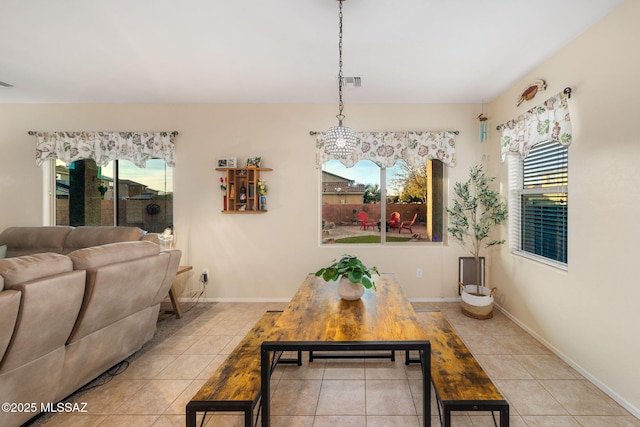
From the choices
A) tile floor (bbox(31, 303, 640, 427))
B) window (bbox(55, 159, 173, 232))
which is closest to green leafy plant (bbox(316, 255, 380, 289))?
A: tile floor (bbox(31, 303, 640, 427))

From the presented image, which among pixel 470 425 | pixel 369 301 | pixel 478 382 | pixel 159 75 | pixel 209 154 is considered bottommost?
pixel 470 425

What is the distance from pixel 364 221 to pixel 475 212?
139cm

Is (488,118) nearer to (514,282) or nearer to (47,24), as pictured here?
(514,282)

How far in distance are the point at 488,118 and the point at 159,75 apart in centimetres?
399

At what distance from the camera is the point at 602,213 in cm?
206

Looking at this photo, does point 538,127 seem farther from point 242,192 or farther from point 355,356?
point 242,192

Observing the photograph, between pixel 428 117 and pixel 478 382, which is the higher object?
pixel 428 117

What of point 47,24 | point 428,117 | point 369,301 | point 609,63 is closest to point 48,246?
point 47,24

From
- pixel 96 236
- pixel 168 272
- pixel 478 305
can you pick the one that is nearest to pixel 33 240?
pixel 96 236

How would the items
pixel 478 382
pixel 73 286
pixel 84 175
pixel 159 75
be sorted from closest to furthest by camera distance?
pixel 478 382
pixel 73 286
pixel 159 75
pixel 84 175

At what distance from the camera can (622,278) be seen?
1.90 meters

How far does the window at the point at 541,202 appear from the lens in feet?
8.38

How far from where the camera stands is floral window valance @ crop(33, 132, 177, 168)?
3.82 metres

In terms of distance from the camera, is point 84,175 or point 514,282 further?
point 84,175
